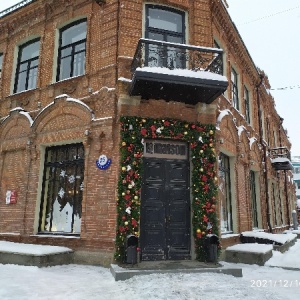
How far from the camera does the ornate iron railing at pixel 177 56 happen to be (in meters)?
7.31

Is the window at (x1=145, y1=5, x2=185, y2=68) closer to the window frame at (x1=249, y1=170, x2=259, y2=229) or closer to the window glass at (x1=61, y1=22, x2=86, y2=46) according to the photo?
the window glass at (x1=61, y1=22, x2=86, y2=46)

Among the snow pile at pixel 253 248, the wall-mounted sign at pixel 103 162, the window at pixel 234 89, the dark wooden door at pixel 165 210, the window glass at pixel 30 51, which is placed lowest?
the snow pile at pixel 253 248

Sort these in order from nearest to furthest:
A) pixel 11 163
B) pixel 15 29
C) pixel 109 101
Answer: pixel 109 101 → pixel 11 163 → pixel 15 29

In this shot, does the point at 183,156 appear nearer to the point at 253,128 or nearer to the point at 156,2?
the point at 156,2

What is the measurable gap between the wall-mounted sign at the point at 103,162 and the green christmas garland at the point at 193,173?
0.50m

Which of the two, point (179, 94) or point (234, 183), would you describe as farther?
point (234, 183)

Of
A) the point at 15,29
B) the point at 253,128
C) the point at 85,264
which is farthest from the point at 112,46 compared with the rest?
the point at 253,128

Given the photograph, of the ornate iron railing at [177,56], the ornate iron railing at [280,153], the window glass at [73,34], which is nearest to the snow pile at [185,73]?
the ornate iron railing at [177,56]

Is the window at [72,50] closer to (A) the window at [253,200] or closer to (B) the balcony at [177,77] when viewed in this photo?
(B) the balcony at [177,77]

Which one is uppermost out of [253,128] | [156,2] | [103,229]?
[156,2]

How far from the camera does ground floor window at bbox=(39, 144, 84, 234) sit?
330 inches

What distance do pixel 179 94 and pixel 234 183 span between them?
419 centimetres

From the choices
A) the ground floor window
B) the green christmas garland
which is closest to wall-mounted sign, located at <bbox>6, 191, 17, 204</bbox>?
the ground floor window

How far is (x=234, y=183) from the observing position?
403 inches
